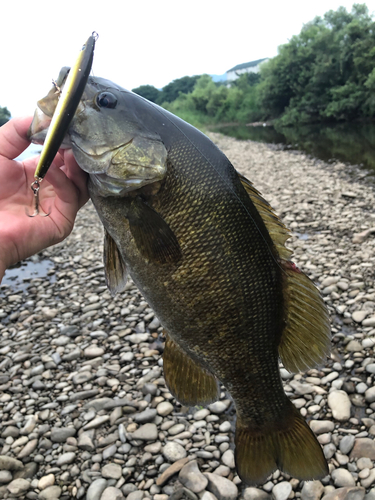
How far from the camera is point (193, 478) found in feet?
9.47

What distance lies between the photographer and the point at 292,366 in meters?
1.84

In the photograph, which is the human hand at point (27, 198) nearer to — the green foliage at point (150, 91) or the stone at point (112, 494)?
the stone at point (112, 494)

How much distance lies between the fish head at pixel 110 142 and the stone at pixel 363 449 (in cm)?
279

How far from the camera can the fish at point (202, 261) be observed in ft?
5.32

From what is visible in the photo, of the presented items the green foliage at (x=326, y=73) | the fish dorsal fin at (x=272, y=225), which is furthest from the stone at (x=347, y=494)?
the green foliage at (x=326, y=73)

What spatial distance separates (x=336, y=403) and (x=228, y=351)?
2231 mm

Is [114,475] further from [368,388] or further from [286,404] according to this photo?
[368,388]

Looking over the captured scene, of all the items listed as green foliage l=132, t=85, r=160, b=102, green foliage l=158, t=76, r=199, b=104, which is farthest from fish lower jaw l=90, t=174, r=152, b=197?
green foliage l=158, t=76, r=199, b=104

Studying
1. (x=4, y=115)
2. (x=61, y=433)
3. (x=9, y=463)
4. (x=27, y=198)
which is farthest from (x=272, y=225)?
(x=4, y=115)

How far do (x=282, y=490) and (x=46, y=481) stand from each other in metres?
1.86

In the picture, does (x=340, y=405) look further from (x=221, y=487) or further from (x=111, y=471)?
(x=111, y=471)

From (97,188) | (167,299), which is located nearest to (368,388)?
(167,299)

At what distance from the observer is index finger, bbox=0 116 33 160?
1.88 meters

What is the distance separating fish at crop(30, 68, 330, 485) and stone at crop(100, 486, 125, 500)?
56.8 inches
